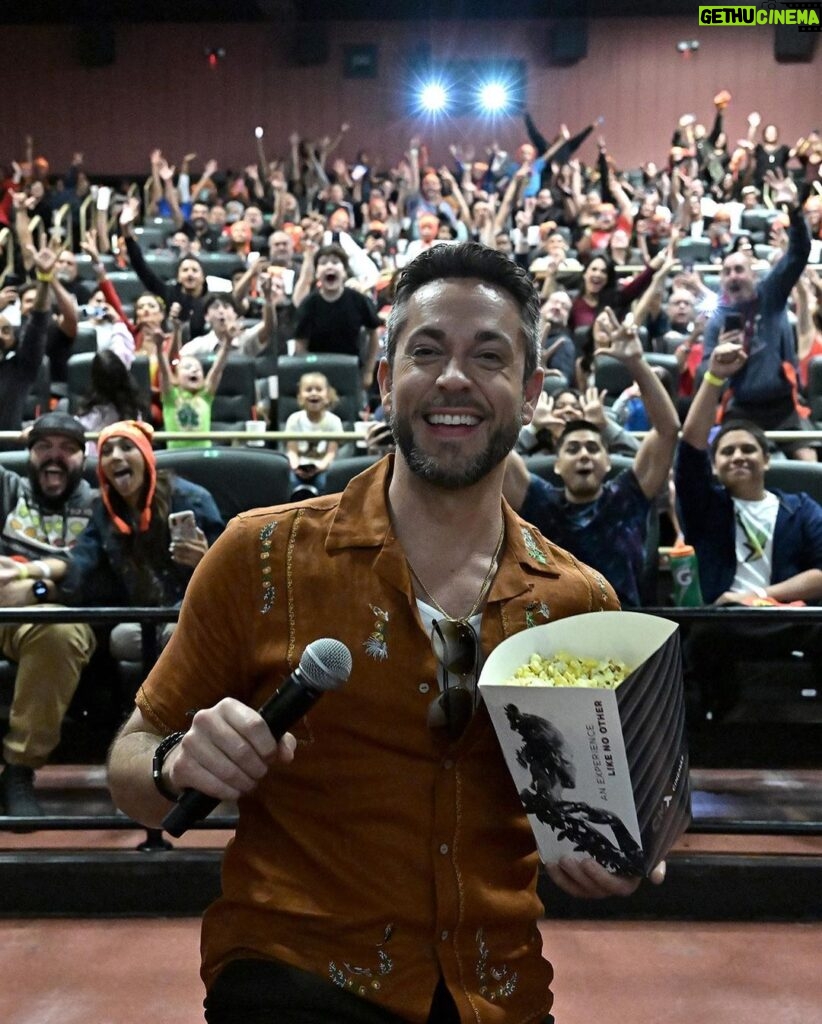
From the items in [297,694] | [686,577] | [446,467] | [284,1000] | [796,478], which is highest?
[446,467]

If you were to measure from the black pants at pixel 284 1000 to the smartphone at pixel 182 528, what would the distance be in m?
2.08

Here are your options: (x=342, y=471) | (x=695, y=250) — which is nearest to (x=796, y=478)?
(x=342, y=471)

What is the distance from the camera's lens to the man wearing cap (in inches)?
119

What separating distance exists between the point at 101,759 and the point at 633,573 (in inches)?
60.6

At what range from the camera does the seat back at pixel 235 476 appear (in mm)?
3855

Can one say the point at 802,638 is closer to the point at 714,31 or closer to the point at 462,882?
the point at 462,882

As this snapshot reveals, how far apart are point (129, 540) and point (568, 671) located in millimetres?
2469

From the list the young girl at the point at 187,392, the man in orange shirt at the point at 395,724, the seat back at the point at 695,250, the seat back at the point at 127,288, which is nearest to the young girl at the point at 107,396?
the young girl at the point at 187,392

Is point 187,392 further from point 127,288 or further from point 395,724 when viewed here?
point 395,724

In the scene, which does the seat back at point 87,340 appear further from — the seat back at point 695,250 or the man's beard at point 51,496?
the seat back at point 695,250

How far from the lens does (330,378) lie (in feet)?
18.4

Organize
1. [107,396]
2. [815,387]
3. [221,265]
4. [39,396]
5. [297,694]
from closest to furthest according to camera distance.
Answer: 1. [297,694]
2. [107,396]
3. [815,387]
4. [39,396]
5. [221,265]

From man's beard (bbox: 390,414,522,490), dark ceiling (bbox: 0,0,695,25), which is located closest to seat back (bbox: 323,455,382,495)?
man's beard (bbox: 390,414,522,490)

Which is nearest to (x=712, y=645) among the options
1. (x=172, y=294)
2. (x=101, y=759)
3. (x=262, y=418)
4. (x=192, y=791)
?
(x=101, y=759)
